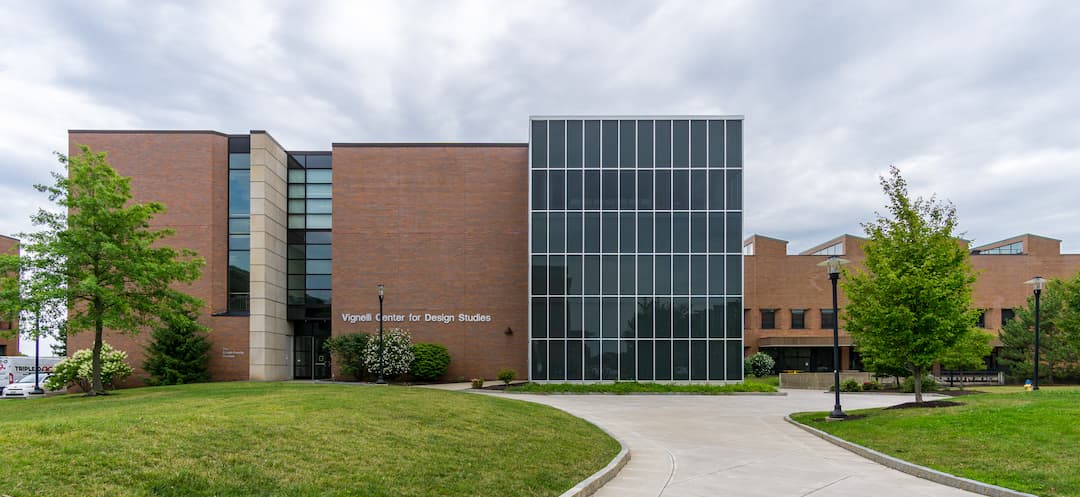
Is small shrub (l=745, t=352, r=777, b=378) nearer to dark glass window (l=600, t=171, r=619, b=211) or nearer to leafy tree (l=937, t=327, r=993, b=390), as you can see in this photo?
dark glass window (l=600, t=171, r=619, b=211)

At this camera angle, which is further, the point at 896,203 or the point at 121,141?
the point at 121,141

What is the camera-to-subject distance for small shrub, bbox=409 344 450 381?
37625 mm

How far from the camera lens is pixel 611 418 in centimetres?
2295

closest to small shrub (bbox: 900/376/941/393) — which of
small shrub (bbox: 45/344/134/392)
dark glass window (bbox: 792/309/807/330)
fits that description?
dark glass window (bbox: 792/309/807/330)

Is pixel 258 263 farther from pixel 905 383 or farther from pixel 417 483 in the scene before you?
pixel 905 383

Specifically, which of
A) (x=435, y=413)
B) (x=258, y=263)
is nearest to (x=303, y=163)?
(x=258, y=263)

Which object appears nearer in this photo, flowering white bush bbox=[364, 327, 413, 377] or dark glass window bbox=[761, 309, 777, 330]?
flowering white bush bbox=[364, 327, 413, 377]

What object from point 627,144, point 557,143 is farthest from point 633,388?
point 557,143

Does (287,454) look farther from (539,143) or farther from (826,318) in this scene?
(826,318)

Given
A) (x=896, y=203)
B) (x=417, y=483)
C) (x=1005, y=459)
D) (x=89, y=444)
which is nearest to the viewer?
(x=89, y=444)

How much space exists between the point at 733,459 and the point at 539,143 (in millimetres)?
26961

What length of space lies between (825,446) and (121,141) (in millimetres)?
37272

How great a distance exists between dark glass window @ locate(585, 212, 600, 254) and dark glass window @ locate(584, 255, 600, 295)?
1.28 ft

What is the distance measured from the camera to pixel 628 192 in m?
38.9
